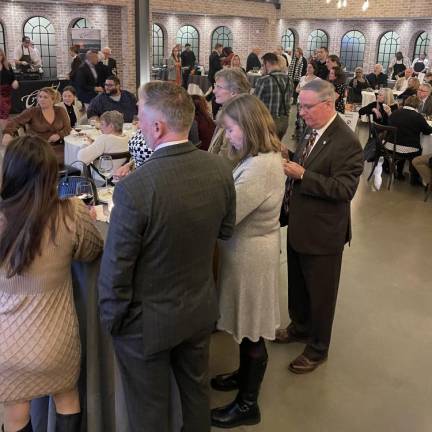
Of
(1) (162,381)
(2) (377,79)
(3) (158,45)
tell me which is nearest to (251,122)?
(1) (162,381)

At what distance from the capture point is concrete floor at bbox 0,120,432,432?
8.74ft

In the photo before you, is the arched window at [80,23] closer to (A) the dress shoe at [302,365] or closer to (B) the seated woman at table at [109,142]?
(B) the seated woman at table at [109,142]

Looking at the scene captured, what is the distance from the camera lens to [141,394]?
6.08ft

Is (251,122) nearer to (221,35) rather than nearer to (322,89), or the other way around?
(322,89)

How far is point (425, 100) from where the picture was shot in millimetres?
7895

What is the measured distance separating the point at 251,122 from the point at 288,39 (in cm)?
1920

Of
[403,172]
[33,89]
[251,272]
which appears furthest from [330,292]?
[33,89]

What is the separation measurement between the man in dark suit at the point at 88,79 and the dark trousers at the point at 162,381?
709cm

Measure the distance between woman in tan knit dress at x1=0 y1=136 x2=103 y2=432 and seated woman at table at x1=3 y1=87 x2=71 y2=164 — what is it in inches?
144

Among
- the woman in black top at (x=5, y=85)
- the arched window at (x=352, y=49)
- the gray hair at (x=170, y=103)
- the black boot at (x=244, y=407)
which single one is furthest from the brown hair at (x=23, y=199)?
the arched window at (x=352, y=49)

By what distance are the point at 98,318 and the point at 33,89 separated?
36.6 ft

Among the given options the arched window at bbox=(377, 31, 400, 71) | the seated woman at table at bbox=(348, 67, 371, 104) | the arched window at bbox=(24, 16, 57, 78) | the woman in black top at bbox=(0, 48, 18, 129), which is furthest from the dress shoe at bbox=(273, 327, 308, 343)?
the arched window at bbox=(377, 31, 400, 71)

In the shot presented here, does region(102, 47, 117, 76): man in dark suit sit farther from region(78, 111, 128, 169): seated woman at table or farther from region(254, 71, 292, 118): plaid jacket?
region(78, 111, 128, 169): seated woman at table

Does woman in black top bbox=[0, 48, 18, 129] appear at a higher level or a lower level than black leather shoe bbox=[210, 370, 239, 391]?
higher
